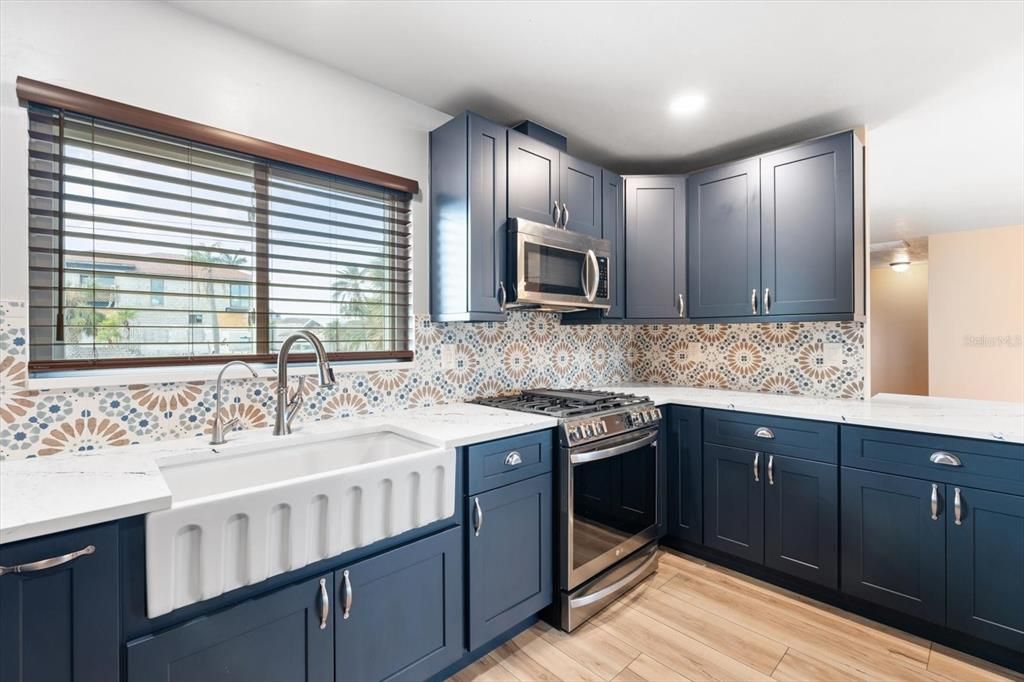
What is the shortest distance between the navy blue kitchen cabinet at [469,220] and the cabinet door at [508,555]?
2.68 feet

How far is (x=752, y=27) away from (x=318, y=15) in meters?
1.60

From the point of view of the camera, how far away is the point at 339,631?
4.64 ft

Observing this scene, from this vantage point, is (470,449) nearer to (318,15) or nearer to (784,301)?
(318,15)

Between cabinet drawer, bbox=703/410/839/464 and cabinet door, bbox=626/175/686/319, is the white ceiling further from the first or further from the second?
cabinet drawer, bbox=703/410/839/464

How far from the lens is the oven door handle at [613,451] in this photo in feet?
6.82

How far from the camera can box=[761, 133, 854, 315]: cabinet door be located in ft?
8.01

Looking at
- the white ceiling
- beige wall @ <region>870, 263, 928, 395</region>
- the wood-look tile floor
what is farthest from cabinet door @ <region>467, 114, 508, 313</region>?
beige wall @ <region>870, 263, 928, 395</region>

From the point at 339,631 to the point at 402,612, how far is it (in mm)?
213

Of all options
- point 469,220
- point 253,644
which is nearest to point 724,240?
point 469,220

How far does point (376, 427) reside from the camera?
195 cm

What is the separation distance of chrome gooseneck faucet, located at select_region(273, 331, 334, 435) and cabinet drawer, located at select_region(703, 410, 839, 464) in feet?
6.58

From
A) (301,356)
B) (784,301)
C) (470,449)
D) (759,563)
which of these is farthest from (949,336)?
(301,356)

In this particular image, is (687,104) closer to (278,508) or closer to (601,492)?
(601,492)

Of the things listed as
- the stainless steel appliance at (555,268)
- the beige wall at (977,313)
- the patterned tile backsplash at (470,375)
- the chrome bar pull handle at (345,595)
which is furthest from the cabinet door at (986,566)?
the beige wall at (977,313)
